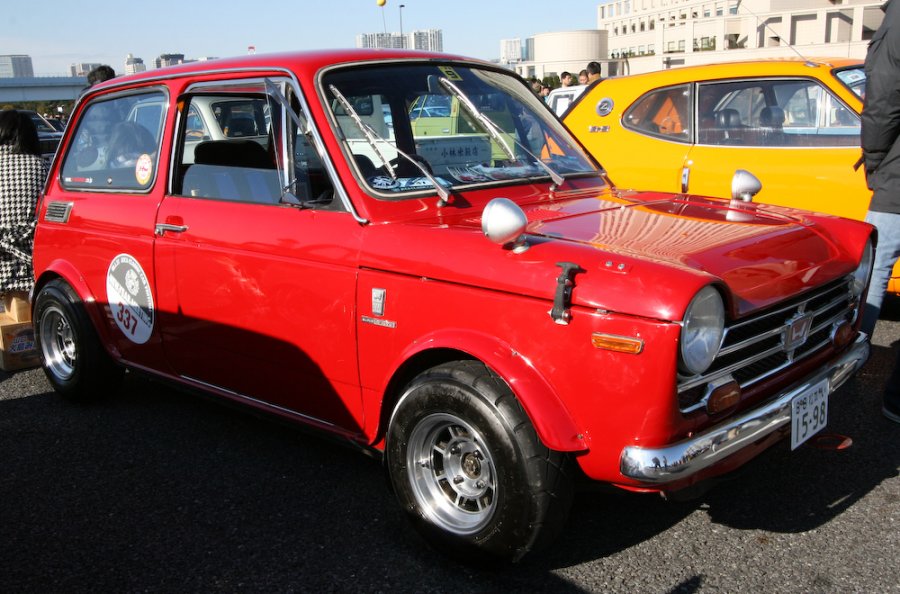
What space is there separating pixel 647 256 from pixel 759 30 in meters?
49.9

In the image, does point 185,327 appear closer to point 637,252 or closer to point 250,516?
point 250,516

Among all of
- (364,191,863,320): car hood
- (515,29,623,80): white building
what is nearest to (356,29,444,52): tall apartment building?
(364,191,863,320): car hood

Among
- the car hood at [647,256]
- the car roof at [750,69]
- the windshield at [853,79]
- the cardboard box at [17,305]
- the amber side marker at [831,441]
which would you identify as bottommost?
the amber side marker at [831,441]

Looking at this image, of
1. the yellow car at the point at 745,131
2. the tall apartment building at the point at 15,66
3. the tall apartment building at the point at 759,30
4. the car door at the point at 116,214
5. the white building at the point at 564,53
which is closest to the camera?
the car door at the point at 116,214

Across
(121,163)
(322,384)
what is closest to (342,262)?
(322,384)

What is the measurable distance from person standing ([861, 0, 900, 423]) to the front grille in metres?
0.97

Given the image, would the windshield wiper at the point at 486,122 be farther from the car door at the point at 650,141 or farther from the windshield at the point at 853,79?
the windshield at the point at 853,79

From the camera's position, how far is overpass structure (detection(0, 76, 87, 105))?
69.2 metres

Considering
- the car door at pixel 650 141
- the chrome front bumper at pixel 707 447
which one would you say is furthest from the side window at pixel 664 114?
the chrome front bumper at pixel 707 447

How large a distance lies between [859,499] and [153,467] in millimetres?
3151

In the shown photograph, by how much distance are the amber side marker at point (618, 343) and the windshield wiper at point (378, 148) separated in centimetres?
110

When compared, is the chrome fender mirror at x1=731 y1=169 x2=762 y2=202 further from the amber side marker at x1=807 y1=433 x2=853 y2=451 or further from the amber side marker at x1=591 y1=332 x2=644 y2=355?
the amber side marker at x1=591 y1=332 x2=644 y2=355

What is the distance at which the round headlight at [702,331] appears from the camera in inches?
95.8

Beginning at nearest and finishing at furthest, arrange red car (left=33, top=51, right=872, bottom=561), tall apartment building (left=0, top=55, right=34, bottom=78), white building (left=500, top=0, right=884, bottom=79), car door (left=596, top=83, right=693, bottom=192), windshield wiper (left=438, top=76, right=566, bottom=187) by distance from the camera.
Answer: red car (left=33, top=51, right=872, bottom=561)
windshield wiper (left=438, top=76, right=566, bottom=187)
car door (left=596, top=83, right=693, bottom=192)
white building (left=500, top=0, right=884, bottom=79)
tall apartment building (left=0, top=55, right=34, bottom=78)
